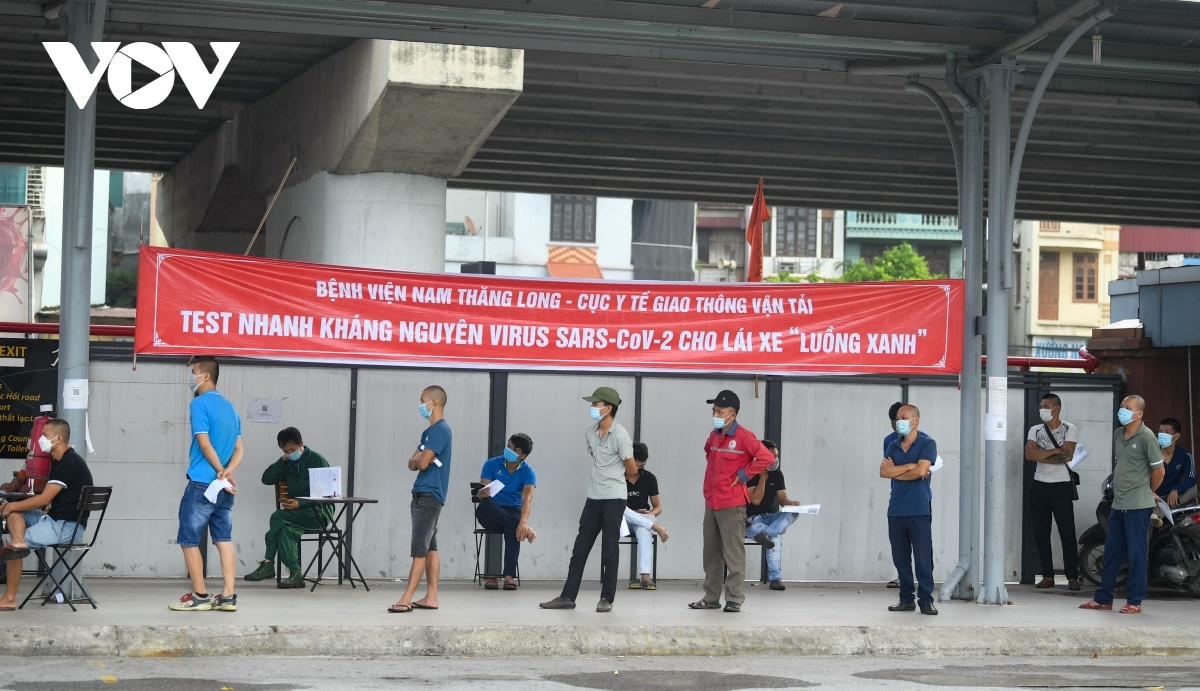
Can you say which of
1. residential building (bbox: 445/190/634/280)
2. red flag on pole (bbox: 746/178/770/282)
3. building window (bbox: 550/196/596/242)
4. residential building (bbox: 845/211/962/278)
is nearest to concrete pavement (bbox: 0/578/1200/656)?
red flag on pole (bbox: 746/178/770/282)

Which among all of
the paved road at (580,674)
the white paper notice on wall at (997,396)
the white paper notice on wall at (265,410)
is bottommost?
the paved road at (580,674)

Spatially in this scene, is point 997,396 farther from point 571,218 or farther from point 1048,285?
point 1048,285

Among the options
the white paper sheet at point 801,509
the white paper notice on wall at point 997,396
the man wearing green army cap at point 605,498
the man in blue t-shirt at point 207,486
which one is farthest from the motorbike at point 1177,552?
the man in blue t-shirt at point 207,486

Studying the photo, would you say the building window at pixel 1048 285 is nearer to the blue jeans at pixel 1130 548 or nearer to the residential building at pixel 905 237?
the residential building at pixel 905 237

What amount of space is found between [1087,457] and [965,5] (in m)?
5.32

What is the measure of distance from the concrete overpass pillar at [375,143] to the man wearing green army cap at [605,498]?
526 centimetres

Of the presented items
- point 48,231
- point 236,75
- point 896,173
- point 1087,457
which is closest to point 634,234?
point 48,231

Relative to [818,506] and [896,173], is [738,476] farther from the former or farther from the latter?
[896,173]

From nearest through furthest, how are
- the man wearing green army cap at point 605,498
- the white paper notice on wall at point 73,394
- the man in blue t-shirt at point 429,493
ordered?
the man in blue t-shirt at point 429,493 → the white paper notice on wall at point 73,394 → the man wearing green army cap at point 605,498

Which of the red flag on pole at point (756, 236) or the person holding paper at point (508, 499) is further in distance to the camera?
the red flag on pole at point (756, 236)

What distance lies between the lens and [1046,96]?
18.3 metres

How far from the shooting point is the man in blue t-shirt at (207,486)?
10.4 meters

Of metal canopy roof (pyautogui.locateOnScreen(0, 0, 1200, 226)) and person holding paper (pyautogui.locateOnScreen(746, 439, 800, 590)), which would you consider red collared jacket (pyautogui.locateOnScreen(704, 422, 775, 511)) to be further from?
metal canopy roof (pyautogui.locateOnScreen(0, 0, 1200, 226))

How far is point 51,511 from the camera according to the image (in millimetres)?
10617
